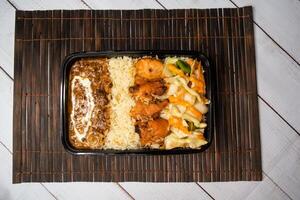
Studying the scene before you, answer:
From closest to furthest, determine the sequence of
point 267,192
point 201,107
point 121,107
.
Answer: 1. point 201,107
2. point 121,107
3. point 267,192

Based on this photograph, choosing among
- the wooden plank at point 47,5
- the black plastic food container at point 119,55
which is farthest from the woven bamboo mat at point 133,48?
the black plastic food container at point 119,55

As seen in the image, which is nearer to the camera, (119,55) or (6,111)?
(119,55)

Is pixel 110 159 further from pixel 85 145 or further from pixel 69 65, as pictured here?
Answer: pixel 69 65

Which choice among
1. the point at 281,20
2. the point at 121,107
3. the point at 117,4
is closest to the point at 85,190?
the point at 121,107

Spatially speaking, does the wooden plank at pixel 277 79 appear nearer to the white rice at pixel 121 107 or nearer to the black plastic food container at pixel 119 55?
the black plastic food container at pixel 119 55

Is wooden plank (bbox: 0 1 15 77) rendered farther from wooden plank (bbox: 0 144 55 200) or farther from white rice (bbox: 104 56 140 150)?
white rice (bbox: 104 56 140 150)

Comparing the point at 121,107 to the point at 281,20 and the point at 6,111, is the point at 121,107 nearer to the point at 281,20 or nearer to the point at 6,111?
the point at 6,111
